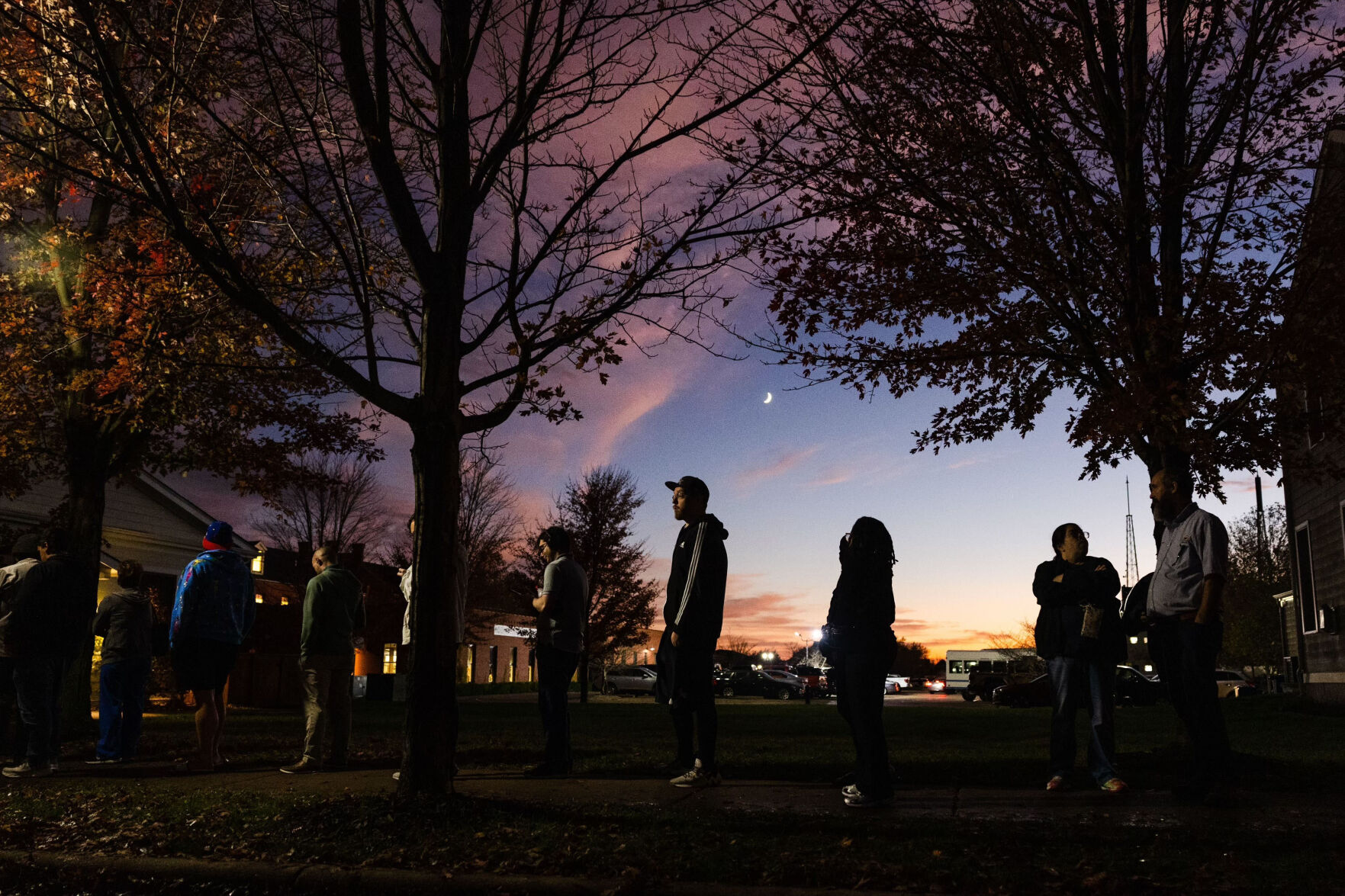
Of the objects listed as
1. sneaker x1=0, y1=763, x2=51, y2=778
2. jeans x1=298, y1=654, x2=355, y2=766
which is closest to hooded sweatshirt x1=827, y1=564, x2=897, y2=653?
jeans x1=298, y1=654, x2=355, y2=766

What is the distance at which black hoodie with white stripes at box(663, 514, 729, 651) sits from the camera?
7.21 m

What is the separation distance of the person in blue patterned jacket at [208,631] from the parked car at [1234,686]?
145 feet

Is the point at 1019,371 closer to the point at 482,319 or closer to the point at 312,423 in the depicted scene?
the point at 482,319

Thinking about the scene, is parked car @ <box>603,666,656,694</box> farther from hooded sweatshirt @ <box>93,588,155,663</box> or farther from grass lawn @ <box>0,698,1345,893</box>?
grass lawn @ <box>0,698,1345,893</box>

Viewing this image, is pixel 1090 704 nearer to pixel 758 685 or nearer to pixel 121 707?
pixel 121 707

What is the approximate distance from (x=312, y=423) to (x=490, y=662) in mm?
51989

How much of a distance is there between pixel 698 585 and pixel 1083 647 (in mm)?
2471

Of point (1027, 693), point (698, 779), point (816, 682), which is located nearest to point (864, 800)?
point (698, 779)

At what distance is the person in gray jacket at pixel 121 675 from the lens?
9.29 m

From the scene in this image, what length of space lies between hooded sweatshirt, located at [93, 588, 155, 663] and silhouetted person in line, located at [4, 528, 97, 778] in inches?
28.3

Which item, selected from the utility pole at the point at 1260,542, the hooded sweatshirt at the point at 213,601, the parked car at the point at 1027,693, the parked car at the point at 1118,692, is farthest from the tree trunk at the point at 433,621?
the utility pole at the point at 1260,542

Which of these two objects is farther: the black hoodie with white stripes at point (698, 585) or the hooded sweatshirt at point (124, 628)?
the hooded sweatshirt at point (124, 628)

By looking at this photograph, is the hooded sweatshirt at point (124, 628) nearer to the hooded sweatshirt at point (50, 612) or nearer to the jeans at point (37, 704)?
the hooded sweatshirt at point (50, 612)

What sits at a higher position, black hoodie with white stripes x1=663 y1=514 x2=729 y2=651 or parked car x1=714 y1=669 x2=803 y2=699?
black hoodie with white stripes x1=663 y1=514 x2=729 y2=651
